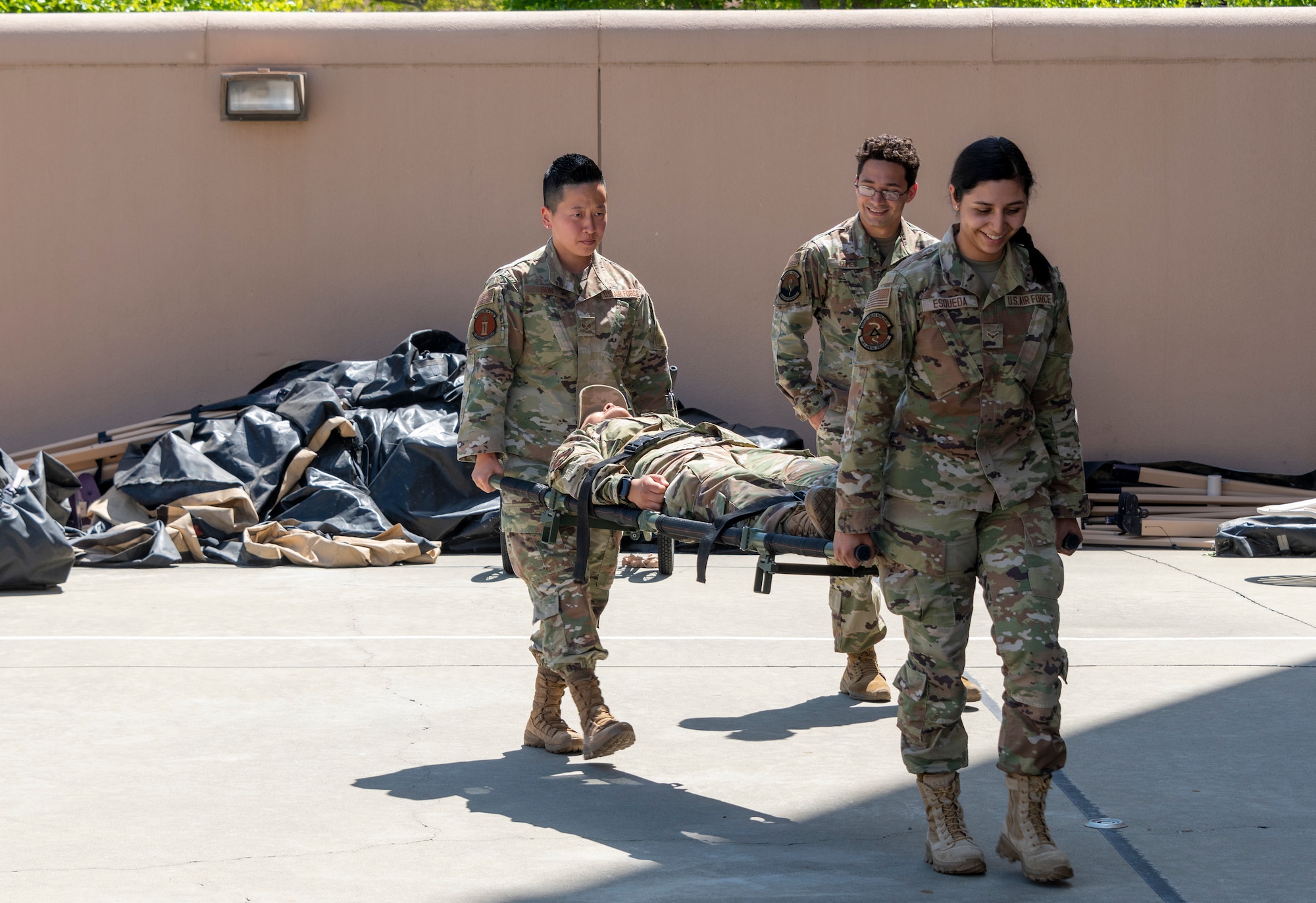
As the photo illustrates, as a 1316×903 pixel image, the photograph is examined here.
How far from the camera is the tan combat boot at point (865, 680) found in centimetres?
559

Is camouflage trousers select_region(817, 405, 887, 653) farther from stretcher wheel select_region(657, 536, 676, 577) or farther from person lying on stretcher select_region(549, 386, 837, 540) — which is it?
stretcher wheel select_region(657, 536, 676, 577)

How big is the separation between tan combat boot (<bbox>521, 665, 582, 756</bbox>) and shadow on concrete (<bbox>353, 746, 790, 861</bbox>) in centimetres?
5

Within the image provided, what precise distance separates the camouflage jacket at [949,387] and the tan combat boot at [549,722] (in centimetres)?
153

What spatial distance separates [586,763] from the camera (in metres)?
4.82

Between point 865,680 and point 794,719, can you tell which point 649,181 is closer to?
point 865,680

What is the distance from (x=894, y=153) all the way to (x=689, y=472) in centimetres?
168

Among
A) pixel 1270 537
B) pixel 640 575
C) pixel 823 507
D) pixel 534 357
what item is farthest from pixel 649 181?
pixel 823 507

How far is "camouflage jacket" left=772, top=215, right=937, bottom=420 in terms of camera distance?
218 inches

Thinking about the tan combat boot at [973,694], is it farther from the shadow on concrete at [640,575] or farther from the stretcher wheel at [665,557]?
the shadow on concrete at [640,575]

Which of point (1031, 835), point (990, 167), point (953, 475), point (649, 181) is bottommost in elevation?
point (1031, 835)

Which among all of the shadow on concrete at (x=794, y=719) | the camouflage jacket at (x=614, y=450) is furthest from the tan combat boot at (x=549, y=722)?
the camouflage jacket at (x=614, y=450)

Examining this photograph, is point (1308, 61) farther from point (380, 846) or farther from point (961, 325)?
point (380, 846)

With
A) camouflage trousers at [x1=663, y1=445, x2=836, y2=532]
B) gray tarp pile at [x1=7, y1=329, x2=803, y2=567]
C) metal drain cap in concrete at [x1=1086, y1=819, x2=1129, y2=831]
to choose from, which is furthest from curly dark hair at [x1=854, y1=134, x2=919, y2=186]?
gray tarp pile at [x1=7, y1=329, x2=803, y2=567]

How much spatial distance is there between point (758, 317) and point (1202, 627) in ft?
16.0
